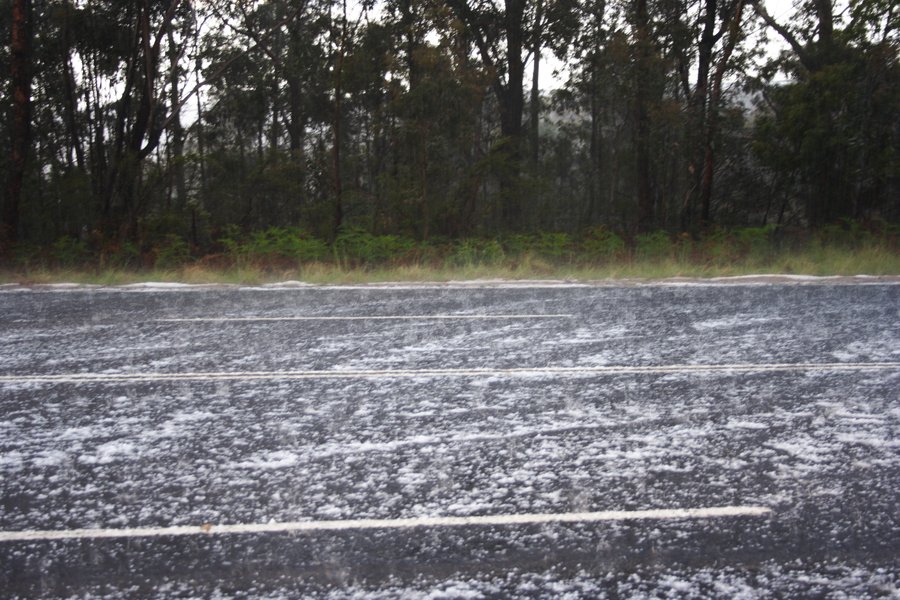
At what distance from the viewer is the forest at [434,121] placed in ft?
67.3

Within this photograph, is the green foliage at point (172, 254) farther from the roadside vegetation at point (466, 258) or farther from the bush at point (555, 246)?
the bush at point (555, 246)

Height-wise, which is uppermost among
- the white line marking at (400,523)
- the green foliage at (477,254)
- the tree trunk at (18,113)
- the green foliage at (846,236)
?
the tree trunk at (18,113)

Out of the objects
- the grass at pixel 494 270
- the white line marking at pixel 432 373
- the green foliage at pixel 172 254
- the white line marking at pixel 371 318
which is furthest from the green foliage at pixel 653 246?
the white line marking at pixel 432 373

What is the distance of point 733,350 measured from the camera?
716cm

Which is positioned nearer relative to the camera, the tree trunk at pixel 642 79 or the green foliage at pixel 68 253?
the green foliage at pixel 68 253

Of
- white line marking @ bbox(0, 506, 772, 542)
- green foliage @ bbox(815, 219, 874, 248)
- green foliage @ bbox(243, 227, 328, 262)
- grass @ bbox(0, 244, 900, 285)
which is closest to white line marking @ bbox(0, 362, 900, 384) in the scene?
white line marking @ bbox(0, 506, 772, 542)

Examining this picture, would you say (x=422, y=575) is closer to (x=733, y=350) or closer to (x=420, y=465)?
(x=420, y=465)

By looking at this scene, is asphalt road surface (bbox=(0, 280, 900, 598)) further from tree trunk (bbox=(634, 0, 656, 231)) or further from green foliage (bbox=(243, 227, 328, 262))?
tree trunk (bbox=(634, 0, 656, 231))

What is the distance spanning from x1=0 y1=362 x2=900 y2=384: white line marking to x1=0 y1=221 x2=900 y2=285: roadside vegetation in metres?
7.17

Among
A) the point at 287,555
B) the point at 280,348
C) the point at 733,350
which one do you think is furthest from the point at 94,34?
the point at 287,555

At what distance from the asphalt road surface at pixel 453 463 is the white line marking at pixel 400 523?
0.04 ft

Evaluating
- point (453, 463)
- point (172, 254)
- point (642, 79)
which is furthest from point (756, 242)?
point (453, 463)

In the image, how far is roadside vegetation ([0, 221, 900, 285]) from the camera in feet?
46.0

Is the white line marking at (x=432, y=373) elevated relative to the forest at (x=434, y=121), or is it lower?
lower
